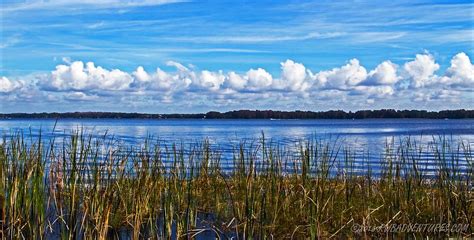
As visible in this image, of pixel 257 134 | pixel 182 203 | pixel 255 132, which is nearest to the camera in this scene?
pixel 182 203

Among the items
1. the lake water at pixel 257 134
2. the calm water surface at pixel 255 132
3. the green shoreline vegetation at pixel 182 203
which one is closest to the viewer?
the green shoreline vegetation at pixel 182 203

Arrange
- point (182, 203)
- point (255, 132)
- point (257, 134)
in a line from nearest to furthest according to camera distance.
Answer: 1. point (182, 203)
2. point (257, 134)
3. point (255, 132)

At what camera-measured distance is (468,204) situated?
686 centimetres

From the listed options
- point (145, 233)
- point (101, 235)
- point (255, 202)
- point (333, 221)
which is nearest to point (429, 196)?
point (333, 221)

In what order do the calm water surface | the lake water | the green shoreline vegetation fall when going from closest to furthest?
the green shoreline vegetation → the lake water → the calm water surface

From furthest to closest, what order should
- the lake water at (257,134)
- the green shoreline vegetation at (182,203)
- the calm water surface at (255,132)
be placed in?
the calm water surface at (255,132)
the lake water at (257,134)
the green shoreline vegetation at (182,203)

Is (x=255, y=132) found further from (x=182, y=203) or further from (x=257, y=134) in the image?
(x=182, y=203)

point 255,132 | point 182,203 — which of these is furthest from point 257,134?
point 182,203

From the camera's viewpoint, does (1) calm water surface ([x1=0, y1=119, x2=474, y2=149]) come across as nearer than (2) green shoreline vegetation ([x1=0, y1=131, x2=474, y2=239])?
No

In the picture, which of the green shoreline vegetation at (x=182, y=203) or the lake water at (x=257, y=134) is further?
the lake water at (x=257, y=134)

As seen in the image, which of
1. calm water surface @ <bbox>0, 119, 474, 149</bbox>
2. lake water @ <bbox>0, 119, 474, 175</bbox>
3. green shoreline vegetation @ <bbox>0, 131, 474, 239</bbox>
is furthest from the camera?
calm water surface @ <bbox>0, 119, 474, 149</bbox>

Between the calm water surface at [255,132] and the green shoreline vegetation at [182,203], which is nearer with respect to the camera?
the green shoreline vegetation at [182,203]

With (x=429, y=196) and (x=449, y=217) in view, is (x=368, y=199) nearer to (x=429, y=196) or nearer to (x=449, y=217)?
(x=429, y=196)

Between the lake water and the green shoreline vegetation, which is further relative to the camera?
the lake water
